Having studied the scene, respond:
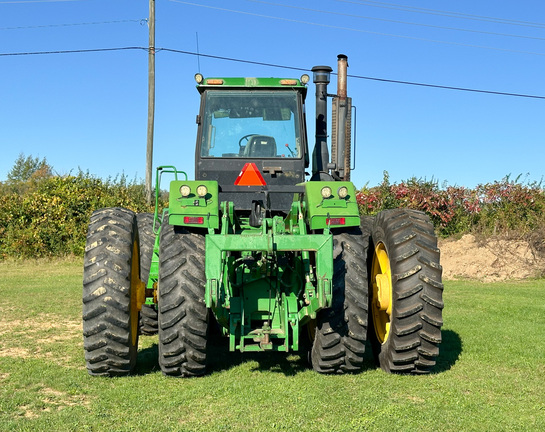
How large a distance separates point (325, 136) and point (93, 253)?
10.9 feet

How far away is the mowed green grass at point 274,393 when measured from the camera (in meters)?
4.71

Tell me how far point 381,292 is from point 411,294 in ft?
1.38

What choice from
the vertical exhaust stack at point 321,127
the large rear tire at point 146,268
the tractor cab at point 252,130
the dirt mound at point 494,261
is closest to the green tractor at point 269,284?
the tractor cab at point 252,130

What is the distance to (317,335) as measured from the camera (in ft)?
19.0

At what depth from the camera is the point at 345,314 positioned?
571cm

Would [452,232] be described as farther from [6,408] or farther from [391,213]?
[6,408]

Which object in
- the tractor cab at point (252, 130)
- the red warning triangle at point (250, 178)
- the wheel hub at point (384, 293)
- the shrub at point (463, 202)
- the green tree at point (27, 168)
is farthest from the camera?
the green tree at point (27, 168)

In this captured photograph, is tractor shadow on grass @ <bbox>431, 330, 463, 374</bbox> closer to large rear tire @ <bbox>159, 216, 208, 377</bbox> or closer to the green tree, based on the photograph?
large rear tire @ <bbox>159, 216, 208, 377</bbox>

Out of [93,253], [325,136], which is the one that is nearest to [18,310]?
[93,253]

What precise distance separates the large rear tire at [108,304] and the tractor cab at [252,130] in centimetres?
159

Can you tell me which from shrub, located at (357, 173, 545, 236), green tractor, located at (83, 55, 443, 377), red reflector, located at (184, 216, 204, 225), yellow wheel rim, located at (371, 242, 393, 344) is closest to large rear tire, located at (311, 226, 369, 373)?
green tractor, located at (83, 55, 443, 377)

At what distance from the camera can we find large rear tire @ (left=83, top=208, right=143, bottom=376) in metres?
5.76

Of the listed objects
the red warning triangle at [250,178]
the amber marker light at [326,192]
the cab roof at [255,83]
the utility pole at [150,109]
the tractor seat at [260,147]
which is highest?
the utility pole at [150,109]

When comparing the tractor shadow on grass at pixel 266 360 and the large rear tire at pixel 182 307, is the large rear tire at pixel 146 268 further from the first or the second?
the large rear tire at pixel 182 307
